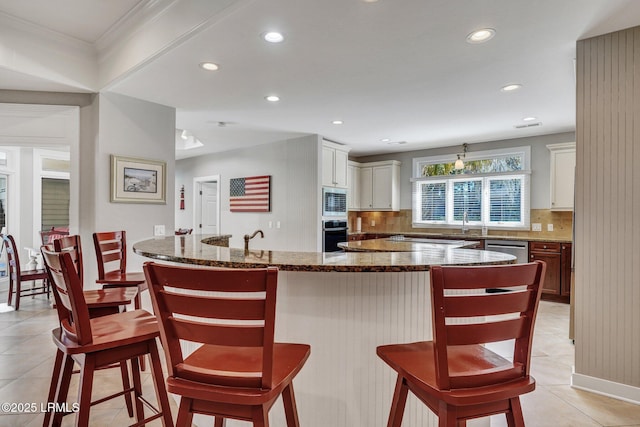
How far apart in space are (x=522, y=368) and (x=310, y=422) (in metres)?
1.00

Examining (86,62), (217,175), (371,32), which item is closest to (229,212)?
(217,175)

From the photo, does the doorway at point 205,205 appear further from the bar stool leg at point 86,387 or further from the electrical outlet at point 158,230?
the bar stool leg at point 86,387

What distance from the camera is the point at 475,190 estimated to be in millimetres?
6195

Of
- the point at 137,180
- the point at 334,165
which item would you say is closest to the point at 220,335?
the point at 137,180

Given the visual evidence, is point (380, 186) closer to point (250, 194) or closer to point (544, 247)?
point (250, 194)

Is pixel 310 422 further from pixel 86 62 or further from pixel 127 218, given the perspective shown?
pixel 86 62

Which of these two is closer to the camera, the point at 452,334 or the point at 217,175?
the point at 452,334

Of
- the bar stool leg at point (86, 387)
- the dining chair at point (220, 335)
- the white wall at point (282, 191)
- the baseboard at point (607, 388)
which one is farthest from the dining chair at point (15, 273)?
the baseboard at point (607, 388)

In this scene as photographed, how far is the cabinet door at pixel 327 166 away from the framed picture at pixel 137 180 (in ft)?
8.32

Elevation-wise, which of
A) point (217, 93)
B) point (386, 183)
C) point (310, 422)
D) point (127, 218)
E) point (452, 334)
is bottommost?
point (310, 422)

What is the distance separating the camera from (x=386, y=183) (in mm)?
6902

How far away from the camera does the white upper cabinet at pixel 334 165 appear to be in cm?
576

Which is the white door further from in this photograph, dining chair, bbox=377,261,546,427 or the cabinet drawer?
dining chair, bbox=377,261,546,427

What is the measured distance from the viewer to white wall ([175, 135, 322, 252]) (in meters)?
5.61
